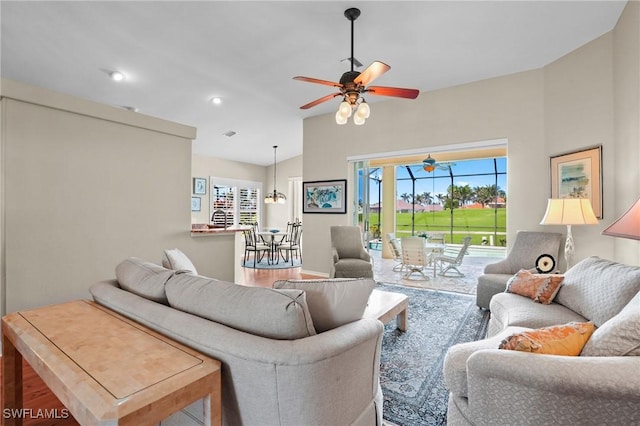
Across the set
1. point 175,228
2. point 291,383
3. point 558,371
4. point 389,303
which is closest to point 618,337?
point 558,371

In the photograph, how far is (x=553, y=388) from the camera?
108 centimetres

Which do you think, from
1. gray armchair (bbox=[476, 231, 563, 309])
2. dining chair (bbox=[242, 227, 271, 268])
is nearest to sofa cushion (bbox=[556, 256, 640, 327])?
gray armchair (bbox=[476, 231, 563, 309])

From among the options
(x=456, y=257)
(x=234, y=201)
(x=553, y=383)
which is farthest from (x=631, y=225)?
(x=234, y=201)

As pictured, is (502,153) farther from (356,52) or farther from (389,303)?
(389,303)

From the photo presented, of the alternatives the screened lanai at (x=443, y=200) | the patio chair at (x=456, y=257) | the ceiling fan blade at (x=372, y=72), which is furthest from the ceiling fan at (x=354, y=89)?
the screened lanai at (x=443, y=200)

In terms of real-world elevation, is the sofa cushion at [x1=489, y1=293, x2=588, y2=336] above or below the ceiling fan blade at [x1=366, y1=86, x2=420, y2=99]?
below

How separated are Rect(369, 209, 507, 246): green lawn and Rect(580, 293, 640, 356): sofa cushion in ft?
24.5

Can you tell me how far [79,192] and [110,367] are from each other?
8.72ft

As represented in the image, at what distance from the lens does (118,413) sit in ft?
2.67

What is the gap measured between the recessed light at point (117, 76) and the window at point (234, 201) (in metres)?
4.28

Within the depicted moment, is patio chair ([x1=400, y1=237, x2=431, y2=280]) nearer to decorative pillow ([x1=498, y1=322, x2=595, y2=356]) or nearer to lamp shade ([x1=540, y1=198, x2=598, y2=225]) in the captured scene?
lamp shade ([x1=540, y1=198, x2=598, y2=225])

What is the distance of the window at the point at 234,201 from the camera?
8367mm

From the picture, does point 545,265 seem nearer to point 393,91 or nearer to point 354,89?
point 393,91

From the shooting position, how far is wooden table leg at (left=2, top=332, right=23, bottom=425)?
5.08 ft
